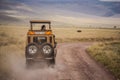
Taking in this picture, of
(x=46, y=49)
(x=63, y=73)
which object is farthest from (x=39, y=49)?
(x=63, y=73)

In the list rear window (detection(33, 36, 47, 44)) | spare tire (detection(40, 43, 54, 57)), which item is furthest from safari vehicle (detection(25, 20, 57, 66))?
rear window (detection(33, 36, 47, 44))

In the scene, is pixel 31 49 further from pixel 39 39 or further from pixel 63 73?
pixel 63 73

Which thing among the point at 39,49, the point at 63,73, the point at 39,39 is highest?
the point at 39,39

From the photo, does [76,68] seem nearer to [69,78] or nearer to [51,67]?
[51,67]

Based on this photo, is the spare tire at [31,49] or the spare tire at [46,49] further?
the spare tire at [46,49]

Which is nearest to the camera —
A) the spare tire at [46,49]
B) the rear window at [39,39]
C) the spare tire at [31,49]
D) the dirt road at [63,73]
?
the dirt road at [63,73]

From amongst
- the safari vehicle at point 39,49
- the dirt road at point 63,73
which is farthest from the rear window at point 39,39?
the dirt road at point 63,73

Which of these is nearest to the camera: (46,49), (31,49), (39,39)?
(31,49)

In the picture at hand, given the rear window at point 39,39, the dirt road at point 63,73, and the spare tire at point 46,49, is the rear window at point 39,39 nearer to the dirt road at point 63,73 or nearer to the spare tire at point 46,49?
the spare tire at point 46,49

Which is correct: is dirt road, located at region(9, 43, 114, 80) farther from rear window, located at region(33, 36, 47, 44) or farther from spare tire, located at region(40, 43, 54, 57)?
rear window, located at region(33, 36, 47, 44)

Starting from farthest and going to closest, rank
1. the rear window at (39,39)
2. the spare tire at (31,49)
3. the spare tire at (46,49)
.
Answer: the rear window at (39,39), the spare tire at (46,49), the spare tire at (31,49)

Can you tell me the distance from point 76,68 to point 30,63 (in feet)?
10.5

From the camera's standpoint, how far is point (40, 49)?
14.4 meters

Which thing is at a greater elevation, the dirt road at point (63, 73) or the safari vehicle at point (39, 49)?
the safari vehicle at point (39, 49)
